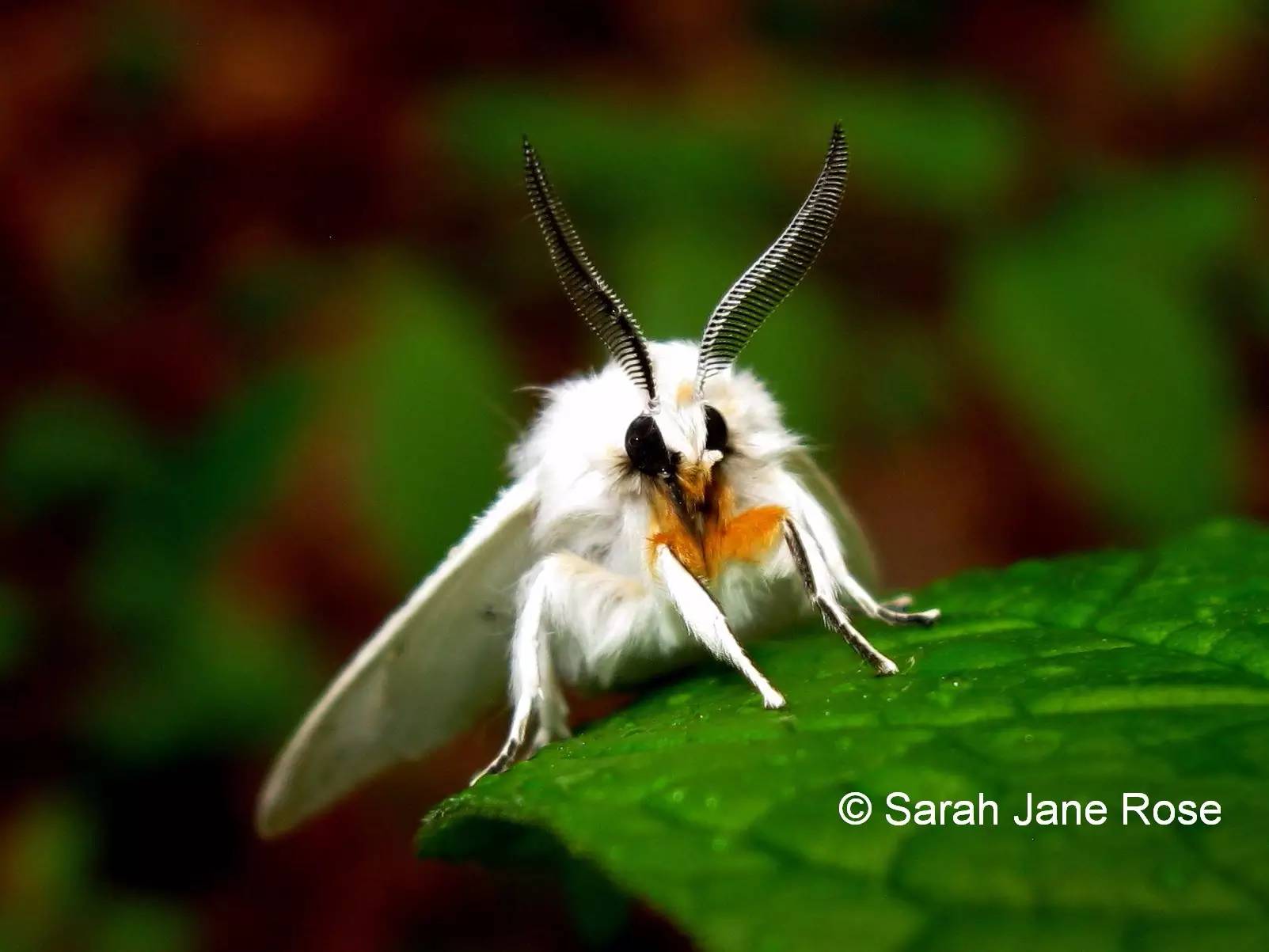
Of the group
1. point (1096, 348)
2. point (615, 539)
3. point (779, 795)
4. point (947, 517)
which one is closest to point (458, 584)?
point (615, 539)

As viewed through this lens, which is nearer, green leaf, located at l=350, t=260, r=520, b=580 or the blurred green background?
green leaf, located at l=350, t=260, r=520, b=580

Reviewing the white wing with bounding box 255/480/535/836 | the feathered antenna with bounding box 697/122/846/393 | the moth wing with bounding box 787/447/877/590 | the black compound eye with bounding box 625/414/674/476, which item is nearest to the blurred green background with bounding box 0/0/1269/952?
the moth wing with bounding box 787/447/877/590

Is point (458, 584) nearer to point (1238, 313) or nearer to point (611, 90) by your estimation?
point (611, 90)

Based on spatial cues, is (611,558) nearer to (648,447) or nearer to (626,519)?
(626,519)

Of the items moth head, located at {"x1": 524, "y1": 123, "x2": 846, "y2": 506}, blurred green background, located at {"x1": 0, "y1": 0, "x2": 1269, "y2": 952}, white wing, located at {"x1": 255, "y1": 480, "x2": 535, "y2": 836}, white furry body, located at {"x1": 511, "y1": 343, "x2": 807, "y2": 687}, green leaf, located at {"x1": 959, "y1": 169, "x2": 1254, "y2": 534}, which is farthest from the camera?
blurred green background, located at {"x1": 0, "y1": 0, "x2": 1269, "y2": 952}

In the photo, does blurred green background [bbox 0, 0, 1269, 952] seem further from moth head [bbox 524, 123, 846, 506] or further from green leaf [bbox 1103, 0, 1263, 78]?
moth head [bbox 524, 123, 846, 506]

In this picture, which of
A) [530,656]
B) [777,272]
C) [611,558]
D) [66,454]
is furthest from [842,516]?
[66,454]
